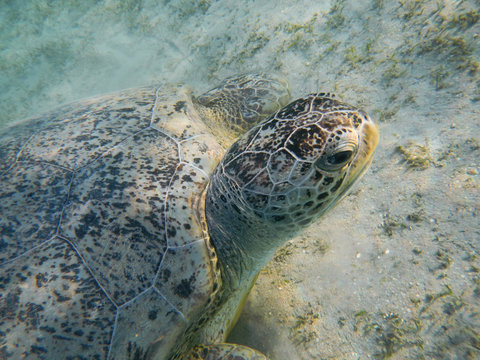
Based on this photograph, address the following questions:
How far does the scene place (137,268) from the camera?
1.49 metres

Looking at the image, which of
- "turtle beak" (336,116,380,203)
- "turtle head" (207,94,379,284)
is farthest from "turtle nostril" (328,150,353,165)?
"turtle beak" (336,116,380,203)

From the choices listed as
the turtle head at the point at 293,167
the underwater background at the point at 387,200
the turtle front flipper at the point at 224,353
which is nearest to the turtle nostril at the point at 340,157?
the turtle head at the point at 293,167

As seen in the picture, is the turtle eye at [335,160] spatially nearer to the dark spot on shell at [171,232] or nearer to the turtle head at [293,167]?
the turtle head at [293,167]

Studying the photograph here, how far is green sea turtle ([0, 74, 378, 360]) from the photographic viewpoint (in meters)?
1.39

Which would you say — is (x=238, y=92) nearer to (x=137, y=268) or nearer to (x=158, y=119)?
(x=158, y=119)

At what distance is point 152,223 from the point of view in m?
1.60

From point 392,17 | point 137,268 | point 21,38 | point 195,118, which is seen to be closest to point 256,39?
point 392,17

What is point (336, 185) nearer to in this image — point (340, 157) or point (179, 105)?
point (340, 157)

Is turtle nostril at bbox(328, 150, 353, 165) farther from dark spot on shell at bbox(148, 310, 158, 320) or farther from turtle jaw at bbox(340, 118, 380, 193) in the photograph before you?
dark spot on shell at bbox(148, 310, 158, 320)

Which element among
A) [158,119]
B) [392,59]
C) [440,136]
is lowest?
[440,136]

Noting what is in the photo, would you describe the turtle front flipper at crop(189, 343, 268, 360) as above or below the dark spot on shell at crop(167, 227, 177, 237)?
below

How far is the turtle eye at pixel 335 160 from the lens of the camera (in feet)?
4.71

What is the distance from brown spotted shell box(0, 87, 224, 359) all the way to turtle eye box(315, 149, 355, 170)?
2.89 feet

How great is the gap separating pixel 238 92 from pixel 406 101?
1742 mm
